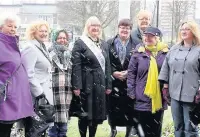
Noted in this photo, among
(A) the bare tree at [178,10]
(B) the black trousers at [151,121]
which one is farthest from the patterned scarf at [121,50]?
(A) the bare tree at [178,10]

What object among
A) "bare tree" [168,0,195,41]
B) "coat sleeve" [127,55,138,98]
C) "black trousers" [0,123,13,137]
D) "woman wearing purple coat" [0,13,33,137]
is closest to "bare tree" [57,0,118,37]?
"bare tree" [168,0,195,41]

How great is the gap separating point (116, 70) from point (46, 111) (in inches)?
61.6

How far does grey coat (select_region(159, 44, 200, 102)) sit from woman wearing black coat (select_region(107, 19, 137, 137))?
0.90 m

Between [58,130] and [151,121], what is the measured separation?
1.53 metres

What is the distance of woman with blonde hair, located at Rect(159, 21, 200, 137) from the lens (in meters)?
5.07

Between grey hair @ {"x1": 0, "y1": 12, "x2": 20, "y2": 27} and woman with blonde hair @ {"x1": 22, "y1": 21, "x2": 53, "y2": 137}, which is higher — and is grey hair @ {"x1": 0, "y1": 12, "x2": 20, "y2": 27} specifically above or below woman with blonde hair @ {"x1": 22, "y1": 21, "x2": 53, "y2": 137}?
above

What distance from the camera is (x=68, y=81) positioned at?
19.0 feet

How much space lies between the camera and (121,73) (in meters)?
6.02

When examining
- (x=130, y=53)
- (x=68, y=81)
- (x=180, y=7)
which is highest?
(x=180, y=7)

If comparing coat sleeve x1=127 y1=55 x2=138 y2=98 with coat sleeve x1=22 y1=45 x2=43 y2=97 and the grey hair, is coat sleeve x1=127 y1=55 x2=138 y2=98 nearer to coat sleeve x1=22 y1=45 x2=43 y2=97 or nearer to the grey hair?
coat sleeve x1=22 y1=45 x2=43 y2=97

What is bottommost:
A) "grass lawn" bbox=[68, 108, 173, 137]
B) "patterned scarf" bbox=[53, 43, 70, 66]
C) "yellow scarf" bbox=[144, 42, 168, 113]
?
"grass lawn" bbox=[68, 108, 173, 137]

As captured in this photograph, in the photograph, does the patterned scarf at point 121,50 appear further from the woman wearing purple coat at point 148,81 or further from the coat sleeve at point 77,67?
the coat sleeve at point 77,67

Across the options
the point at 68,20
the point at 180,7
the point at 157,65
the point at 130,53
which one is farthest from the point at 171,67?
the point at 68,20

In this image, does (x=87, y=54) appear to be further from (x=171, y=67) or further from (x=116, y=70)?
(x=171, y=67)
